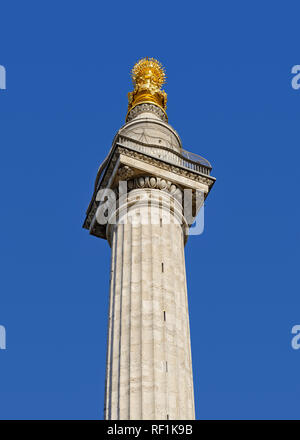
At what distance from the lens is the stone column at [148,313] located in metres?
25.8

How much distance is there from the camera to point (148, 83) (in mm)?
41469

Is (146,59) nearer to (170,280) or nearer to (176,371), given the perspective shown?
(170,280)

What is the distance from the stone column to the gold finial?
875cm

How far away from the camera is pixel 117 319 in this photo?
28391mm

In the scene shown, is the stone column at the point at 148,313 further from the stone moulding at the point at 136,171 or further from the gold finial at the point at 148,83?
the gold finial at the point at 148,83

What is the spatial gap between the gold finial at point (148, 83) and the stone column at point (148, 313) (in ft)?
28.7

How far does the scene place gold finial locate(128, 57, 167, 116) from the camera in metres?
40.5

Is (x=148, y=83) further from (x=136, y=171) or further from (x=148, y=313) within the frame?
(x=148, y=313)

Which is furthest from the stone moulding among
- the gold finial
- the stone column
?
the gold finial

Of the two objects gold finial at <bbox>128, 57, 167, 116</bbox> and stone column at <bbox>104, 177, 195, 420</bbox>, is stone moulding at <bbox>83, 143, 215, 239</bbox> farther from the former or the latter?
gold finial at <bbox>128, 57, 167, 116</bbox>

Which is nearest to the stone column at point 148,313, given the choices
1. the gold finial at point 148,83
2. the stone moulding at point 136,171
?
the stone moulding at point 136,171

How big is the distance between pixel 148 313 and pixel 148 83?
57.5 ft

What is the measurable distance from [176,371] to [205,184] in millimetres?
10478
